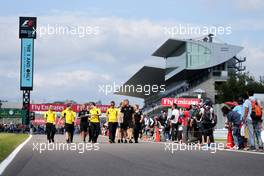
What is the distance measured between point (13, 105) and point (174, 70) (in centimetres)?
6704

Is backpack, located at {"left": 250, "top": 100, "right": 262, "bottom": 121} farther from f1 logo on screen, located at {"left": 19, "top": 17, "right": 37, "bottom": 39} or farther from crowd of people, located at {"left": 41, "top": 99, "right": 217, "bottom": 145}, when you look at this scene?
f1 logo on screen, located at {"left": 19, "top": 17, "right": 37, "bottom": 39}

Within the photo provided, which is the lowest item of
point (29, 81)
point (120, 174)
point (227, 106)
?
point (120, 174)

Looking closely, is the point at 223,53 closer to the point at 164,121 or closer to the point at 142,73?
the point at 142,73

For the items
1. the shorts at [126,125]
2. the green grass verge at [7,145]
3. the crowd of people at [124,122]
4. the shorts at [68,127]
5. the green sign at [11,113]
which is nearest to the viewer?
the green grass verge at [7,145]

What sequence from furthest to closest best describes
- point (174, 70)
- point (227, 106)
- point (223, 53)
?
point (174, 70)
point (223, 53)
point (227, 106)

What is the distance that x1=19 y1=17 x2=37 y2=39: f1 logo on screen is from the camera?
299 ft

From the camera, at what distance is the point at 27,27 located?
91.8m

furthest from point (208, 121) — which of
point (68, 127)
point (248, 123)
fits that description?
point (68, 127)

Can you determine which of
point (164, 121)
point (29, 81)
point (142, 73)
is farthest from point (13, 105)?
point (164, 121)

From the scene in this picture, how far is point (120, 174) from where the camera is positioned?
30.5 ft

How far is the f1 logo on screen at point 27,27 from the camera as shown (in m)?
91.0

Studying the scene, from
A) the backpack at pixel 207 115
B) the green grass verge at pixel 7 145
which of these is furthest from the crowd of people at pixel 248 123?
the green grass verge at pixel 7 145

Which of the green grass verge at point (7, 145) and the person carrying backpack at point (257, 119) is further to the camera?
the person carrying backpack at point (257, 119)

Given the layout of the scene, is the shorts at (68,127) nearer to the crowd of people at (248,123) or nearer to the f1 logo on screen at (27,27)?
the crowd of people at (248,123)
